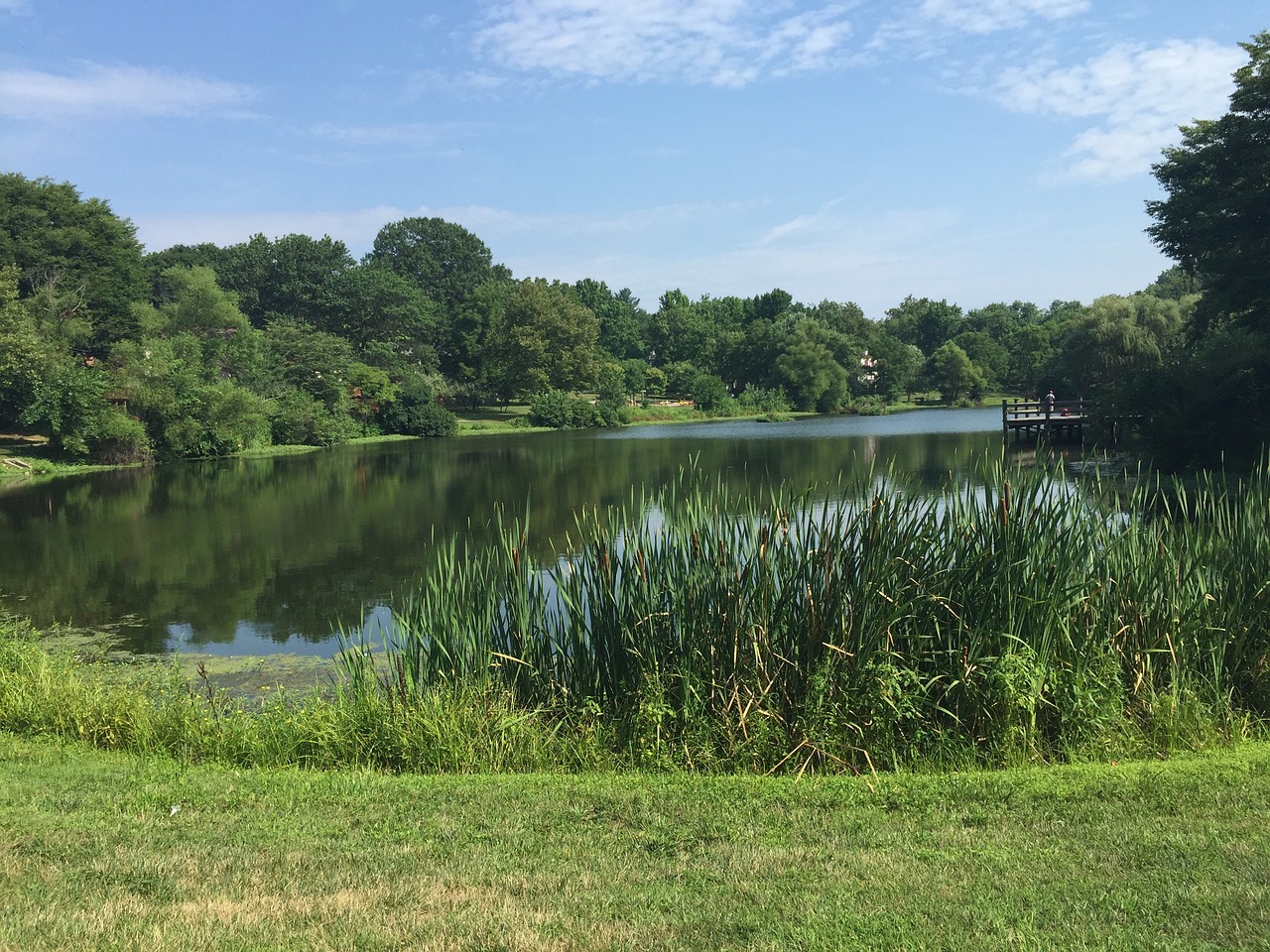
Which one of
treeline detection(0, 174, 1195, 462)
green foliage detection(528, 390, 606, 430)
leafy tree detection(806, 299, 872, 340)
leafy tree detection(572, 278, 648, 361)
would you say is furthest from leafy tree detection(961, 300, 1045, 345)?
green foliage detection(528, 390, 606, 430)

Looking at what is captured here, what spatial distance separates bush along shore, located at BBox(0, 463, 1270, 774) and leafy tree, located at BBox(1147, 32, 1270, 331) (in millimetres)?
21304

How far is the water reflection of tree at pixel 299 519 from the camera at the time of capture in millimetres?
14805

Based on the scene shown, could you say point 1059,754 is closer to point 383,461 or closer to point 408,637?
point 408,637

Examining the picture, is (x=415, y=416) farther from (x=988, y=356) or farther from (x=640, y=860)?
(x=640, y=860)

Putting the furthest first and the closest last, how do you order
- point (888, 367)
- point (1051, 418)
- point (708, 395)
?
point (888, 367) → point (708, 395) → point (1051, 418)

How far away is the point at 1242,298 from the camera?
25344 mm

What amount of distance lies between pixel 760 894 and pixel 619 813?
1315mm

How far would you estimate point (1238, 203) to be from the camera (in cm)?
2520

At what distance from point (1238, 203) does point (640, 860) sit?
27093 millimetres

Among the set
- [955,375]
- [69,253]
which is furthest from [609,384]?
[69,253]

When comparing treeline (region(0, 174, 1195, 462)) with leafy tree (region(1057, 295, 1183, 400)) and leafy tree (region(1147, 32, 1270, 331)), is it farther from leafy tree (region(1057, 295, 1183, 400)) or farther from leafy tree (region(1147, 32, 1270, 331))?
leafy tree (region(1147, 32, 1270, 331))

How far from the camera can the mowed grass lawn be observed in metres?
3.62

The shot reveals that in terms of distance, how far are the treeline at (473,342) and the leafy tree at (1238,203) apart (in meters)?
0.07

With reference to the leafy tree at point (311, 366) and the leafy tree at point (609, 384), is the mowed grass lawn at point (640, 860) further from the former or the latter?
the leafy tree at point (609, 384)
